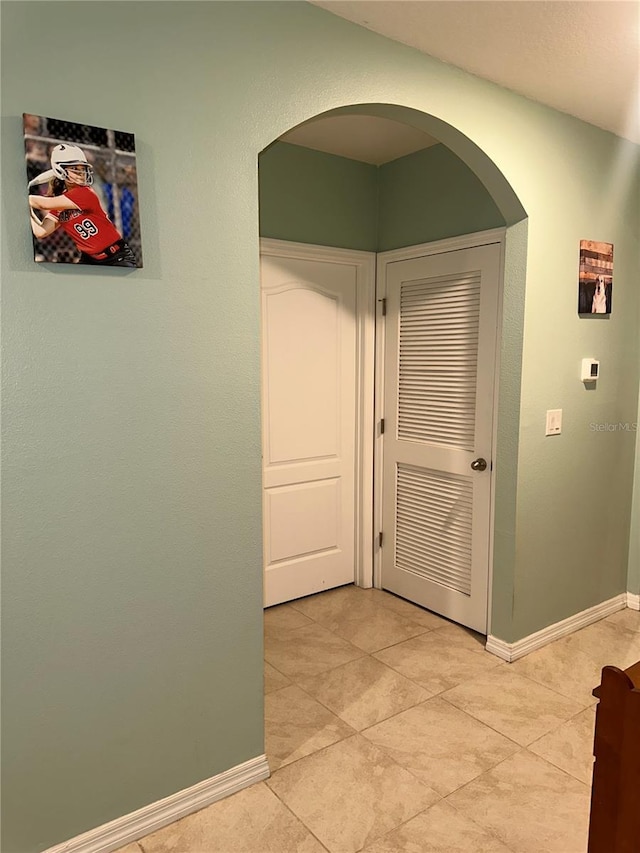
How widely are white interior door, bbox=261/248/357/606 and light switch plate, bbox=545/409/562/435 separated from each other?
114 cm

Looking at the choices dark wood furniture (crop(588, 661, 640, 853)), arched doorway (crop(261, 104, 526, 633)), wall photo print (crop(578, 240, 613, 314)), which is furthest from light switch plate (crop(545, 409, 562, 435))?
dark wood furniture (crop(588, 661, 640, 853))

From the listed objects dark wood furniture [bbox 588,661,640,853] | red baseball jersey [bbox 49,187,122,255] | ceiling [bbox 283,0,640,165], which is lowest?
dark wood furniture [bbox 588,661,640,853]

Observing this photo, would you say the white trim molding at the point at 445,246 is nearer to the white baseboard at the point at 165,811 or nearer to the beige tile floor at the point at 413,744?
the beige tile floor at the point at 413,744

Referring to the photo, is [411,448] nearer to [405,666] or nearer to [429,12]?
[405,666]

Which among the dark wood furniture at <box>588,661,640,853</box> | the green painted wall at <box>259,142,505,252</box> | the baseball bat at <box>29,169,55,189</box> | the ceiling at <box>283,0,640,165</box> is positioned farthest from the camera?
the green painted wall at <box>259,142,505,252</box>

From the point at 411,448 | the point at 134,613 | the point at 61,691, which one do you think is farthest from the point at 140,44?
the point at 411,448

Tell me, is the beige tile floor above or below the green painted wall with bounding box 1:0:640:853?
below

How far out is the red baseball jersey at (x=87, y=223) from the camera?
152 centimetres

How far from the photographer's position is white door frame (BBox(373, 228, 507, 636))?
9.35ft

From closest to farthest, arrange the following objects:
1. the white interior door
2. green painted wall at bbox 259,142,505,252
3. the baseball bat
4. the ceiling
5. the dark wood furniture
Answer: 1. the dark wood furniture
2. the baseball bat
3. the ceiling
4. green painted wall at bbox 259,142,505,252
5. the white interior door

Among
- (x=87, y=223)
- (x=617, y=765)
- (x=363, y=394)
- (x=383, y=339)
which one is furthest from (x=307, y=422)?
(x=617, y=765)

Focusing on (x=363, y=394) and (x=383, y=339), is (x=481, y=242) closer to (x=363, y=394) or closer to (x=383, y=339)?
(x=383, y=339)

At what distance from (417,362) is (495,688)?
1.62 m

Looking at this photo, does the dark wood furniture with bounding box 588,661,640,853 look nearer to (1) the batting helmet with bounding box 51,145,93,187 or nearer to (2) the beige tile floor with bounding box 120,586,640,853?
(2) the beige tile floor with bounding box 120,586,640,853
